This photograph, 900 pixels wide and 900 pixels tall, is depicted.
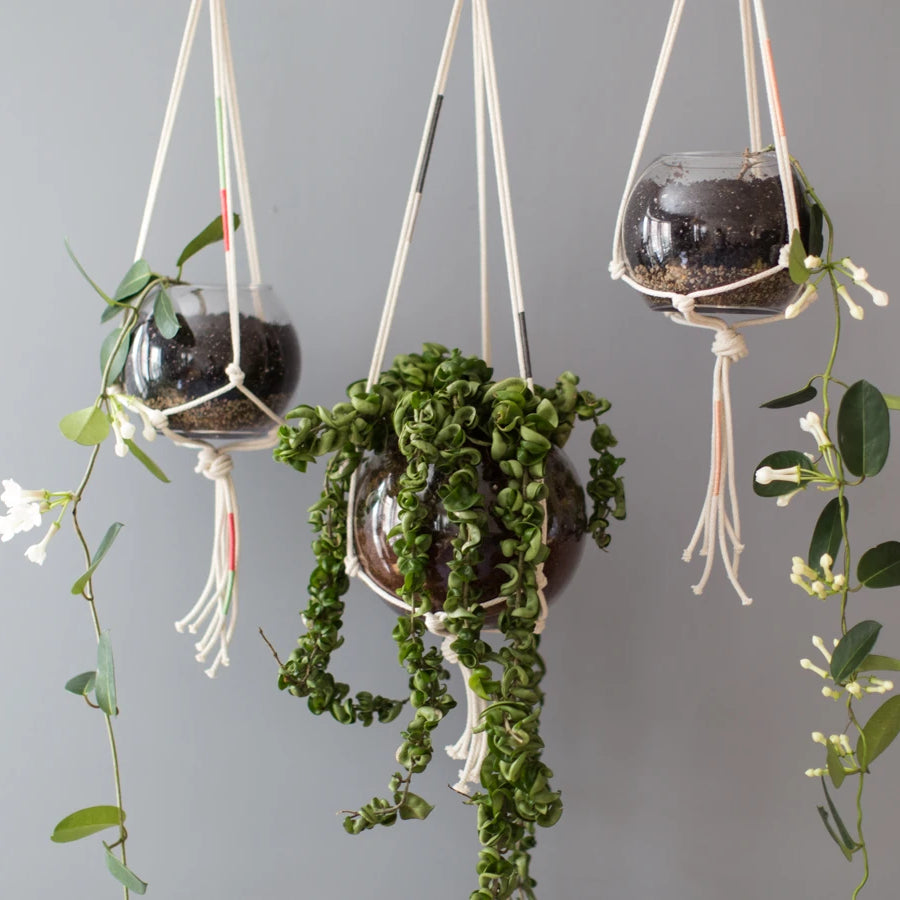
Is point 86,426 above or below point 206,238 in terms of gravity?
below

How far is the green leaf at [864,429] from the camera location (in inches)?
32.8

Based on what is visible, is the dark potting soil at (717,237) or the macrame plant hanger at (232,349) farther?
the macrame plant hanger at (232,349)

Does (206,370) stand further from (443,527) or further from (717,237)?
(717,237)

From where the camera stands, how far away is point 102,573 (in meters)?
1.26

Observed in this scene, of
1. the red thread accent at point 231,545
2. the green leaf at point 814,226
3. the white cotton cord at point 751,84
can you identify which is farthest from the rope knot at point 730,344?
the red thread accent at point 231,545

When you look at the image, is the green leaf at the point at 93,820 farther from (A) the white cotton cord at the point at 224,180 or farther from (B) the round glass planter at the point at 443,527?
(A) the white cotton cord at the point at 224,180

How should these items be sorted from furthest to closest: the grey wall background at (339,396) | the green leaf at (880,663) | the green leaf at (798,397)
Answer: the grey wall background at (339,396) < the green leaf at (798,397) < the green leaf at (880,663)

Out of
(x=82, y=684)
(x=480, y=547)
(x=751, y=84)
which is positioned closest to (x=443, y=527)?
(x=480, y=547)

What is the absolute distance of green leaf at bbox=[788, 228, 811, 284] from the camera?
83 centimetres

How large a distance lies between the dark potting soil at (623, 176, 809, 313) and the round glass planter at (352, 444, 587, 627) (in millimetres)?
213

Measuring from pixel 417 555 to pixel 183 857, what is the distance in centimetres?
73

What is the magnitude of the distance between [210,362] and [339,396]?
307 mm

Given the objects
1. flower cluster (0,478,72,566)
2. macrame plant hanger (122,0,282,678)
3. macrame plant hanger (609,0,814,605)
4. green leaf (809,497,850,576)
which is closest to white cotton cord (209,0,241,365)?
macrame plant hanger (122,0,282,678)

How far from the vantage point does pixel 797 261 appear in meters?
0.84
